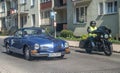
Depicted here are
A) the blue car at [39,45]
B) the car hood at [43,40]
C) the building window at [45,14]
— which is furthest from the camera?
the building window at [45,14]

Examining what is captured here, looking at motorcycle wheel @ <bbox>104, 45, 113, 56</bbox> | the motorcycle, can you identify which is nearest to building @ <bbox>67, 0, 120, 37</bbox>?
the motorcycle

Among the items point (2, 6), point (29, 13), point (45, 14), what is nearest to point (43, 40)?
point (45, 14)

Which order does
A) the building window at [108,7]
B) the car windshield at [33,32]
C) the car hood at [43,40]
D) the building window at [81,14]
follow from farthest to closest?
the building window at [81,14] → the building window at [108,7] → the car windshield at [33,32] → the car hood at [43,40]

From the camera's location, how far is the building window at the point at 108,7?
29.9 m

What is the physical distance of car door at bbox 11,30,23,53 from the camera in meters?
16.2

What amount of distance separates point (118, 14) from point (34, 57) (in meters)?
14.3

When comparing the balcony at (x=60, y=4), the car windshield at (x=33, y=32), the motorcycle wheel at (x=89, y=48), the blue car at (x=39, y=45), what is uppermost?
the balcony at (x=60, y=4)

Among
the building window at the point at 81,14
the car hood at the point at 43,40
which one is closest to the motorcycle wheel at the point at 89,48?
the car hood at the point at 43,40

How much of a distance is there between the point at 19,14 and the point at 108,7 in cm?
2649

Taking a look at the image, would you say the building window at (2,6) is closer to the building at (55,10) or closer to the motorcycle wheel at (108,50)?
the building at (55,10)

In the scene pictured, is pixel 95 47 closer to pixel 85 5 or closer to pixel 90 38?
pixel 90 38

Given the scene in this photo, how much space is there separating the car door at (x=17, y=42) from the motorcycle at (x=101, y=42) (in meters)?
3.67

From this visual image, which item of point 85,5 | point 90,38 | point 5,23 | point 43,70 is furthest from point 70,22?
point 5,23

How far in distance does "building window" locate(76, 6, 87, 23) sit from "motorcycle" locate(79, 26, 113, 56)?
16.5m
